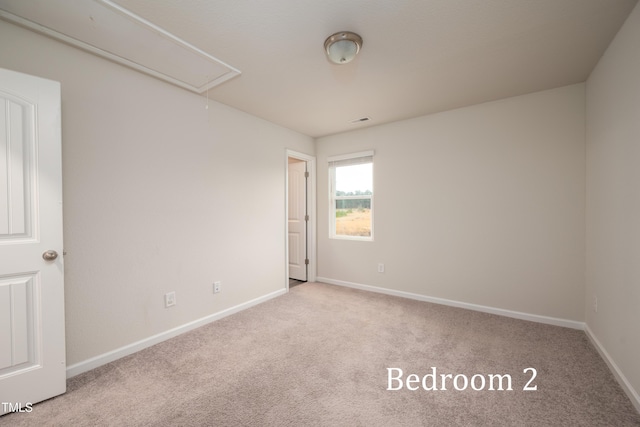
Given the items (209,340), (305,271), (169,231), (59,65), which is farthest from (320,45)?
(305,271)

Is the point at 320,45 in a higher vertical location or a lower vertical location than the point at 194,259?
higher

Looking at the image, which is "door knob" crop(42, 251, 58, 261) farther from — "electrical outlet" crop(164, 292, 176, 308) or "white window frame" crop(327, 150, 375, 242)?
"white window frame" crop(327, 150, 375, 242)

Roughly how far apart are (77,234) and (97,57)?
1.36m

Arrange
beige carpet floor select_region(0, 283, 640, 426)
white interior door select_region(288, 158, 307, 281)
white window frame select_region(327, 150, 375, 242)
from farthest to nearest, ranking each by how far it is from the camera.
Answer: white interior door select_region(288, 158, 307, 281) < white window frame select_region(327, 150, 375, 242) < beige carpet floor select_region(0, 283, 640, 426)

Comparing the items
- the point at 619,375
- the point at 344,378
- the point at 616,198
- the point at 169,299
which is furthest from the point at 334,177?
the point at 619,375

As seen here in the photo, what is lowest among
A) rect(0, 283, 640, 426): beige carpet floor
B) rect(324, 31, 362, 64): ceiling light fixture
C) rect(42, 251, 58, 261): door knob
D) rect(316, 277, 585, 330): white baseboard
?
rect(0, 283, 640, 426): beige carpet floor

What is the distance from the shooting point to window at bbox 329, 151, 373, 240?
12.9 feet

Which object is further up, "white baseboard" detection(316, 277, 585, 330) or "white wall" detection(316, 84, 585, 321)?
→ "white wall" detection(316, 84, 585, 321)

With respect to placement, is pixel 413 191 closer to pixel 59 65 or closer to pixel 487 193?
pixel 487 193

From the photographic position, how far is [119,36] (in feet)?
5.98

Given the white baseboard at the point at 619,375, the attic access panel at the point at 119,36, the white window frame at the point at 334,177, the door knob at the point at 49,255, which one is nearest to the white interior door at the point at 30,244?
the door knob at the point at 49,255

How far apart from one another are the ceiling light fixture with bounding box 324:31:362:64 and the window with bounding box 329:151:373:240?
76.5 inches

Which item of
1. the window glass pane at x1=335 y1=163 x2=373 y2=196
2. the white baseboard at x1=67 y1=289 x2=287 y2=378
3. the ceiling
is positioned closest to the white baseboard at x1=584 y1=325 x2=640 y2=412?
the ceiling

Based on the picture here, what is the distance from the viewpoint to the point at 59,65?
1854mm
